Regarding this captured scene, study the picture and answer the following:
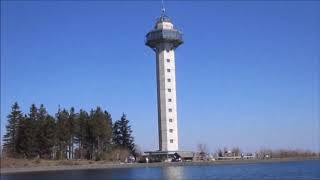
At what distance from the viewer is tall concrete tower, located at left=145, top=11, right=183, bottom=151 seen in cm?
9944

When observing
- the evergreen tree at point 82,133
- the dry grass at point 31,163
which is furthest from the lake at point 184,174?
the evergreen tree at point 82,133

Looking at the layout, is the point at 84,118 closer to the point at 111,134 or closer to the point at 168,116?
the point at 111,134

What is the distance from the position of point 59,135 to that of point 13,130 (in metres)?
7.59

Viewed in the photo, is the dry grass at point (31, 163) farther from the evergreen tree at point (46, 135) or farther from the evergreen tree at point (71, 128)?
the evergreen tree at point (71, 128)

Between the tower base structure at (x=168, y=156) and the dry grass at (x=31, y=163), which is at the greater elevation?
the tower base structure at (x=168, y=156)

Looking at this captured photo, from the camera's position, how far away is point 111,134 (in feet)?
319

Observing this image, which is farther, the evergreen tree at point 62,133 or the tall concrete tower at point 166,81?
the tall concrete tower at point 166,81

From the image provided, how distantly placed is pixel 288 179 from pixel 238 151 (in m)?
79.0

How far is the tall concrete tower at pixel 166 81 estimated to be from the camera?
326 feet

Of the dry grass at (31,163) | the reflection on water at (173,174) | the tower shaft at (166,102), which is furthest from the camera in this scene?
the tower shaft at (166,102)

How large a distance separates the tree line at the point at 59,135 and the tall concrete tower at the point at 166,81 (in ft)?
→ 31.3

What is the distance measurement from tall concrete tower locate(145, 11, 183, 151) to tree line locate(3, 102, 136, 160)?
9549 mm

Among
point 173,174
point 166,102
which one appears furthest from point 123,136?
point 173,174

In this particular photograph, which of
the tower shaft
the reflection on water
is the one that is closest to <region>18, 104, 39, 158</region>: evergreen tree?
the tower shaft
